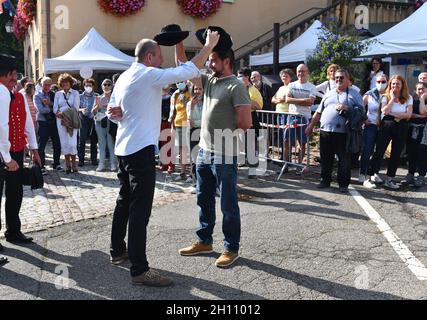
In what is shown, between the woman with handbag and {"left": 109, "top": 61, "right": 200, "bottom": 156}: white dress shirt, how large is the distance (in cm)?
551

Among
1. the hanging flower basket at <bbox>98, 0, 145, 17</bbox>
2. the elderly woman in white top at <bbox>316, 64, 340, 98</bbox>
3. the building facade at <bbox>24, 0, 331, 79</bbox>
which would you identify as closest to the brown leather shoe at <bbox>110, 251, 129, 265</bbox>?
the elderly woman in white top at <bbox>316, 64, 340, 98</bbox>

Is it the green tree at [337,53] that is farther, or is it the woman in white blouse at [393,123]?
the green tree at [337,53]

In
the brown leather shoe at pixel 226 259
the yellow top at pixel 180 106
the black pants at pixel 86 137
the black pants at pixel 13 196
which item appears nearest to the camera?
the brown leather shoe at pixel 226 259

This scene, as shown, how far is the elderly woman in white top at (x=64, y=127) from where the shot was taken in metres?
9.20

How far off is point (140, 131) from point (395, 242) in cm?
300

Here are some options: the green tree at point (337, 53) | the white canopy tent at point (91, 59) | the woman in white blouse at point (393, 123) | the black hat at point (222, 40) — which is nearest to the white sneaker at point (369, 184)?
the woman in white blouse at point (393, 123)

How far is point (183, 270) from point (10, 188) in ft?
7.01

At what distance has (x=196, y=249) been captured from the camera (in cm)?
479

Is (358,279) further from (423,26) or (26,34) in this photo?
(26,34)

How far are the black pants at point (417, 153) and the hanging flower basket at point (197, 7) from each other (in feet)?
37.7

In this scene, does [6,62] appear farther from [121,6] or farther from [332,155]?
[121,6]

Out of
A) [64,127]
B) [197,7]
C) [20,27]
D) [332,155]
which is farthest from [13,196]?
[20,27]

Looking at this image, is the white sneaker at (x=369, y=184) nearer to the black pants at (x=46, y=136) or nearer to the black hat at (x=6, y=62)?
the black hat at (x=6, y=62)

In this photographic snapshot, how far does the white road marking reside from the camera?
439 cm
